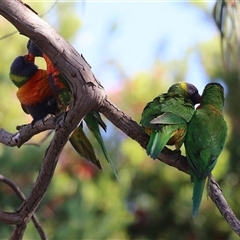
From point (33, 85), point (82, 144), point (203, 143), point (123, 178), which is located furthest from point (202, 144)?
point (123, 178)

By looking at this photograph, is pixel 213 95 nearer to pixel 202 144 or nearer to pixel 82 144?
pixel 202 144

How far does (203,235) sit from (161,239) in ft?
1.30

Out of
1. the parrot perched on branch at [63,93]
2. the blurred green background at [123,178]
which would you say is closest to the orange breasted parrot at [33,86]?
the parrot perched on branch at [63,93]

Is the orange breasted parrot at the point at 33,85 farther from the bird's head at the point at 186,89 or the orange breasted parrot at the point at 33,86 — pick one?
the bird's head at the point at 186,89

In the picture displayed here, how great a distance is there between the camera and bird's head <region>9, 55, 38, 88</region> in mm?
1832

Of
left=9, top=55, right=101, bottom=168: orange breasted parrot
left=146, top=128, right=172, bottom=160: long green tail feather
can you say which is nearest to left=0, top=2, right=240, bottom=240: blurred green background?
left=9, top=55, right=101, bottom=168: orange breasted parrot

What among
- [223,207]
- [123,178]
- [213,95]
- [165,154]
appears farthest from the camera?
[123,178]

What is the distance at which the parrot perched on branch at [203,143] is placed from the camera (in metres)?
1.28

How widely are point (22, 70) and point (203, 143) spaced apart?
0.76 m

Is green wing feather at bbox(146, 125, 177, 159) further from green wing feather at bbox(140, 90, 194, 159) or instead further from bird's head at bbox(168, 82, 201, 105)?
bird's head at bbox(168, 82, 201, 105)

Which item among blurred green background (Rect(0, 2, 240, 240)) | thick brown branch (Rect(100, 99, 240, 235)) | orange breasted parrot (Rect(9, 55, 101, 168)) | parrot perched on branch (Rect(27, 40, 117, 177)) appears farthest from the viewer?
blurred green background (Rect(0, 2, 240, 240))

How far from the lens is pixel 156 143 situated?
1208 mm

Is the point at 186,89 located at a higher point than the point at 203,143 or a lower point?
higher

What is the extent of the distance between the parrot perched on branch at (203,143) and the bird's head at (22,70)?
649 mm
